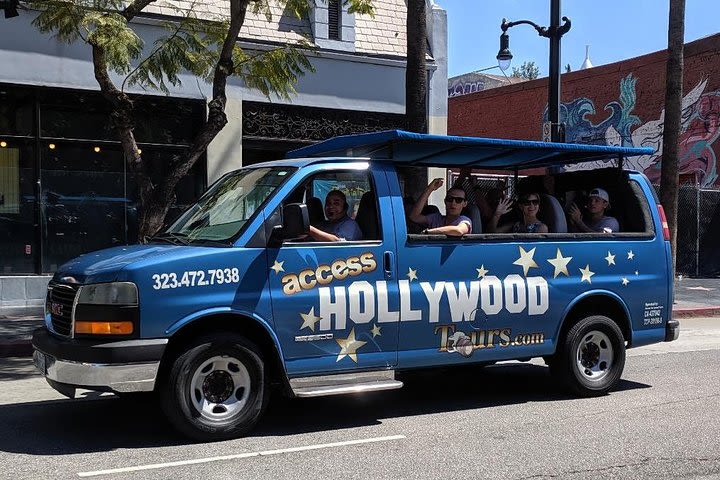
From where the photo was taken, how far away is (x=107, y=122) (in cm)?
1459

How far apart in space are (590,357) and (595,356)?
0.06m

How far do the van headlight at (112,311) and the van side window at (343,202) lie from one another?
1.49m

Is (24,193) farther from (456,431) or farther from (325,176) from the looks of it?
(456,431)

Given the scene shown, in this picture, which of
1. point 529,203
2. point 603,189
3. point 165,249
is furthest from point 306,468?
point 603,189

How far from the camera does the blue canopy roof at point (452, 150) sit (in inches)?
255

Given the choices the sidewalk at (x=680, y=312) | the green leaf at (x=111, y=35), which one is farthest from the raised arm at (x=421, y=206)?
the sidewalk at (x=680, y=312)

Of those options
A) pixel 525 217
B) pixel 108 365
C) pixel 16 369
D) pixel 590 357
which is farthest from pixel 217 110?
pixel 590 357

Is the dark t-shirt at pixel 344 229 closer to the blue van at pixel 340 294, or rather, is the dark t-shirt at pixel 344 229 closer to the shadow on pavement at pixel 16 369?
the blue van at pixel 340 294

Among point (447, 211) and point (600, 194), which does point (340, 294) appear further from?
point (600, 194)

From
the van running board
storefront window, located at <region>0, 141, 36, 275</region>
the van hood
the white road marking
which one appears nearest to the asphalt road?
the white road marking

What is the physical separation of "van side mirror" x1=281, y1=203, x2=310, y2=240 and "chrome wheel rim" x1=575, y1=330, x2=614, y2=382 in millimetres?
3285

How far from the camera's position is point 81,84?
1416 centimetres

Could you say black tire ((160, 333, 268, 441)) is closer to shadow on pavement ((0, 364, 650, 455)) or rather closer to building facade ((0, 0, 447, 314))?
shadow on pavement ((0, 364, 650, 455))

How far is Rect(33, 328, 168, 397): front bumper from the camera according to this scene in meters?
5.30
